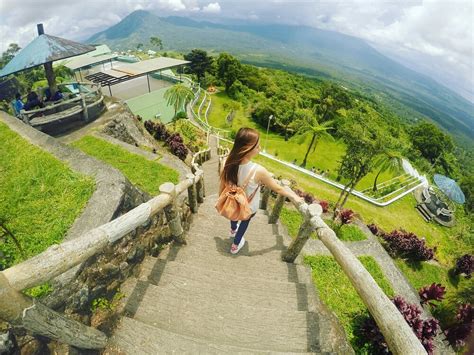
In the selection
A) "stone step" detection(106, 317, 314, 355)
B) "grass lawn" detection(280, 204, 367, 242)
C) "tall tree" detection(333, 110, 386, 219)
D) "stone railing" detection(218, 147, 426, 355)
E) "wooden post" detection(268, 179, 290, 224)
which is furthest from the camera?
"tall tree" detection(333, 110, 386, 219)

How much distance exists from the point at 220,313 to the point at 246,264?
4.81ft

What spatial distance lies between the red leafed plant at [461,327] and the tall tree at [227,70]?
4531 centimetres

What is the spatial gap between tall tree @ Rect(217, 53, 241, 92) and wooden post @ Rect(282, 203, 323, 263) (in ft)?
150

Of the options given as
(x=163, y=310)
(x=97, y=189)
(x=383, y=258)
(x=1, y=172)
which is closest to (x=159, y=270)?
(x=163, y=310)

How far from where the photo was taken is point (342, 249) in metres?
3.01

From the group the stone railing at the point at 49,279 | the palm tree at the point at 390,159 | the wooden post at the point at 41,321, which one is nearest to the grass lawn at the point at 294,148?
the palm tree at the point at 390,159

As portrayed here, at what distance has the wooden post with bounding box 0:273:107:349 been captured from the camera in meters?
1.55

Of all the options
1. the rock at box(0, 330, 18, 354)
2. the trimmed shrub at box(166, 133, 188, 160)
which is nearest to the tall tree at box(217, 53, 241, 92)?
the trimmed shrub at box(166, 133, 188, 160)

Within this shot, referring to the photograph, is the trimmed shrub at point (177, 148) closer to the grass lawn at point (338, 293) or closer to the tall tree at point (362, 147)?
the tall tree at point (362, 147)

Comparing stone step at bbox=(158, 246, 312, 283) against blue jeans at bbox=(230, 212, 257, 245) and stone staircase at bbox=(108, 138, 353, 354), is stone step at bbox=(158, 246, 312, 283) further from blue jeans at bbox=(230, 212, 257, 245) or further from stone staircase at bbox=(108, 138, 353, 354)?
blue jeans at bbox=(230, 212, 257, 245)

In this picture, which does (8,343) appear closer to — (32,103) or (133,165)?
(133,165)

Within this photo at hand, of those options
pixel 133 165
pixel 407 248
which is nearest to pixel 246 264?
pixel 133 165

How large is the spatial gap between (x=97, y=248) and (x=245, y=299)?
2.19 metres

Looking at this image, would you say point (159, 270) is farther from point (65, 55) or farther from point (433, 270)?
point (433, 270)
